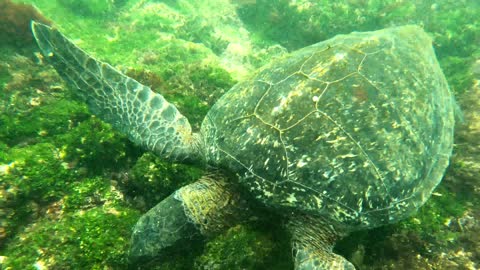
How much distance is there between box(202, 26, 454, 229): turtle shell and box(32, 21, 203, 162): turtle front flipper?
1.53 ft

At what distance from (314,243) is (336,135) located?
42.5 inches

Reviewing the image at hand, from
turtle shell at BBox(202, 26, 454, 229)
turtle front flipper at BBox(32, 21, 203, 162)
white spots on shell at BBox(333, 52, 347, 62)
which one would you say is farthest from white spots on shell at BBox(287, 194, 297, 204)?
white spots on shell at BBox(333, 52, 347, 62)

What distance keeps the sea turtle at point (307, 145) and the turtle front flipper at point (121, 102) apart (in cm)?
1

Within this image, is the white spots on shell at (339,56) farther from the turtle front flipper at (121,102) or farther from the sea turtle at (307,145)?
the turtle front flipper at (121,102)

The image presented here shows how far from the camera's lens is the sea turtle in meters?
2.51

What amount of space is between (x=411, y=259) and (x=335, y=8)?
7.25 meters

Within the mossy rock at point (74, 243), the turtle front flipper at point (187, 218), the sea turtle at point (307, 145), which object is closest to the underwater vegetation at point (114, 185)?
the mossy rock at point (74, 243)

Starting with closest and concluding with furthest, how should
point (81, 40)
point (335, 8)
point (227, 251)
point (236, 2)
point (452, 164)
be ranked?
point (227, 251) → point (452, 164) → point (81, 40) → point (335, 8) → point (236, 2)

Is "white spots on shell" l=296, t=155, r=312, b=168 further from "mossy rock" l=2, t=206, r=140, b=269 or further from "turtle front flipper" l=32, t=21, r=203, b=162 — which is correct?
"mossy rock" l=2, t=206, r=140, b=269

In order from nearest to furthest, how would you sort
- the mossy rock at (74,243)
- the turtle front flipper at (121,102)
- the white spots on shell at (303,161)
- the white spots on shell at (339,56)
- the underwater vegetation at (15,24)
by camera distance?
the mossy rock at (74,243)
the white spots on shell at (303,161)
the white spots on shell at (339,56)
the turtle front flipper at (121,102)
the underwater vegetation at (15,24)

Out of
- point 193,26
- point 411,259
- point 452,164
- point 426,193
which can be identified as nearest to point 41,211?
point 411,259

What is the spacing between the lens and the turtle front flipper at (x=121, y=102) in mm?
3264

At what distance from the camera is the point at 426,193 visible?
2928 millimetres

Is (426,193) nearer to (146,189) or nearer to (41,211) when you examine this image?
(146,189)
